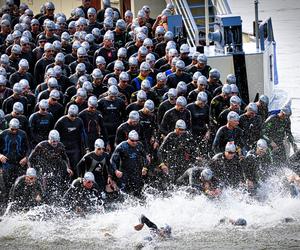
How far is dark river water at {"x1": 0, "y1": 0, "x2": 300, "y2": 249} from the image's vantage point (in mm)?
23922

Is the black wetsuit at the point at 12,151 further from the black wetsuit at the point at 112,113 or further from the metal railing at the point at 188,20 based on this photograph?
the metal railing at the point at 188,20

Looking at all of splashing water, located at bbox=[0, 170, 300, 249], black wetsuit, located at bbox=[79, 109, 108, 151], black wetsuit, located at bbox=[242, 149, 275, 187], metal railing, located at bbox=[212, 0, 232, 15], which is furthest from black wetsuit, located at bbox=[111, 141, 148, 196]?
metal railing, located at bbox=[212, 0, 232, 15]

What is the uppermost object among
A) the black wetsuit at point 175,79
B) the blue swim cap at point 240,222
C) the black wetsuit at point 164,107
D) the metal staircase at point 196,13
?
the metal staircase at point 196,13

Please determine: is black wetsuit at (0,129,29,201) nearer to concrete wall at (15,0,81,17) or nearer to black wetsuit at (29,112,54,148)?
black wetsuit at (29,112,54,148)

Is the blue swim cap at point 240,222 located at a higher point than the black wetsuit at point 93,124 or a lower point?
lower

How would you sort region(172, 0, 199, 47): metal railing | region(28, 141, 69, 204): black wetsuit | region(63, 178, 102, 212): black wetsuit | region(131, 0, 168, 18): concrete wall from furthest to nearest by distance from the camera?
region(131, 0, 168, 18): concrete wall < region(172, 0, 199, 47): metal railing < region(28, 141, 69, 204): black wetsuit < region(63, 178, 102, 212): black wetsuit

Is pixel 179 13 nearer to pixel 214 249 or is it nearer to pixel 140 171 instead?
pixel 140 171

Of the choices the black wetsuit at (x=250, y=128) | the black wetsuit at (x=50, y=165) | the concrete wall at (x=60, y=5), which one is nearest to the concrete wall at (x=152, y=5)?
the concrete wall at (x=60, y=5)

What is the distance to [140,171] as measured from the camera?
85.7 feet

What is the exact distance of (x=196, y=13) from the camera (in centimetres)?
3438

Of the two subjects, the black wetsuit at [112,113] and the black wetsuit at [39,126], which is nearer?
the black wetsuit at [39,126]

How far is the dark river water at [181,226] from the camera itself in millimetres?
23922

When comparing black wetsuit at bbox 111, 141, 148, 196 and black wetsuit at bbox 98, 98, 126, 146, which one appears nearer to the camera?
black wetsuit at bbox 111, 141, 148, 196

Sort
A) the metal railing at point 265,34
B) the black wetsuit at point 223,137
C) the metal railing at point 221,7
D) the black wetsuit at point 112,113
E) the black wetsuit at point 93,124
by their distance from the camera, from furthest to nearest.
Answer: the metal railing at point 221,7 → the metal railing at point 265,34 → the black wetsuit at point 112,113 → the black wetsuit at point 223,137 → the black wetsuit at point 93,124
